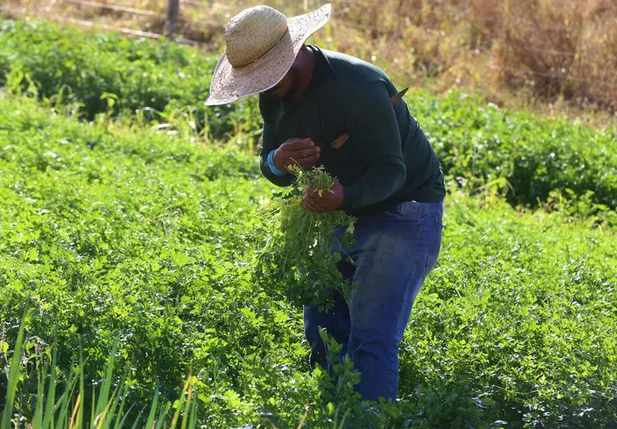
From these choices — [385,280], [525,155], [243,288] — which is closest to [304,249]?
[385,280]

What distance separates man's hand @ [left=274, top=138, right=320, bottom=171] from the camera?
12.6ft

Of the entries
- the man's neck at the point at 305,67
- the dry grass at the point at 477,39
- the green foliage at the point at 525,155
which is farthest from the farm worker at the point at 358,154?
the dry grass at the point at 477,39

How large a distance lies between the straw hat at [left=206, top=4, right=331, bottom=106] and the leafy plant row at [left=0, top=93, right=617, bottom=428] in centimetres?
77

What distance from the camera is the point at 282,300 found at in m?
4.96

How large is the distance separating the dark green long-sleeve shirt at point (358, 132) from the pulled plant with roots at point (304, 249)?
10 centimetres

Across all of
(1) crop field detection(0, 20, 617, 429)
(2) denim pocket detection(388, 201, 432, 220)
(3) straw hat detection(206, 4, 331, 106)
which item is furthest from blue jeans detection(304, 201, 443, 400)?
(3) straw hat detection(206, 4, 331, 106)

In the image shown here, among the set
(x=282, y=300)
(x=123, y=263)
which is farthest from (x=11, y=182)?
(x=282, y=300)

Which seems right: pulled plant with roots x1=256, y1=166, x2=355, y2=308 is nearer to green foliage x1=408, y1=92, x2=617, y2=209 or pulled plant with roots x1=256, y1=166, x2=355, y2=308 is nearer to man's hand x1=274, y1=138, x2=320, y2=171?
man's hand x1=274, y1=138, x2=320, y2=171

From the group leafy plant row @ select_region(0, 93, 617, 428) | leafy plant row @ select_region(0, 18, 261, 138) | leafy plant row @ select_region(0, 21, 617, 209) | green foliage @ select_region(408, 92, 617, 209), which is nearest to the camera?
leafy plant row @ select_region(0, 93, 617, 428)

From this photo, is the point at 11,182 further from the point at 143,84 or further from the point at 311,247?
the point at 143,84

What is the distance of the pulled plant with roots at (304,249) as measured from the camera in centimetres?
400

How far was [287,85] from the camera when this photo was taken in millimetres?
3836

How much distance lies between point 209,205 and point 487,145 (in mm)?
3231

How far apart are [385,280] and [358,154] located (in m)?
0.50
